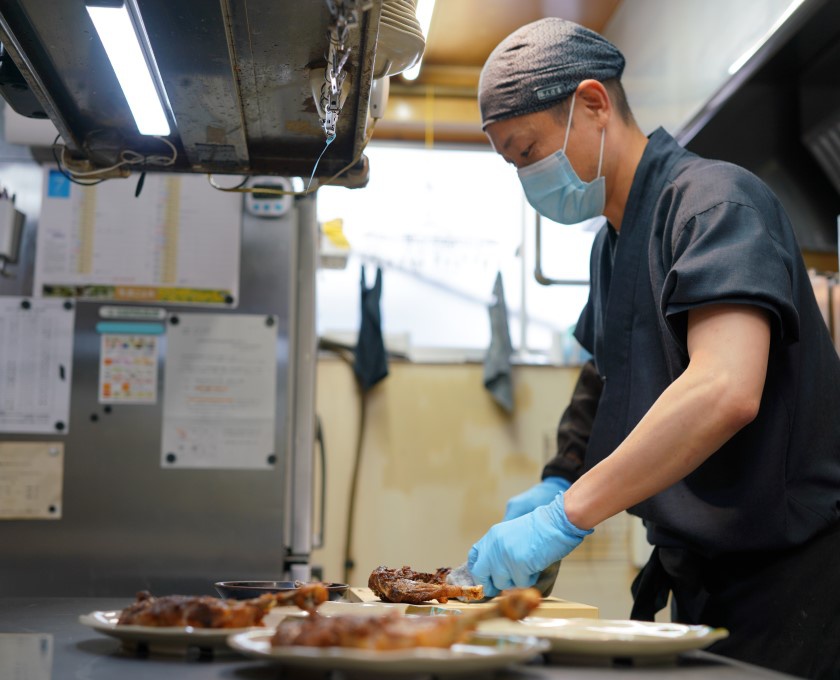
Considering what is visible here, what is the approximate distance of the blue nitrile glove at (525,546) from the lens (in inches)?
51.9

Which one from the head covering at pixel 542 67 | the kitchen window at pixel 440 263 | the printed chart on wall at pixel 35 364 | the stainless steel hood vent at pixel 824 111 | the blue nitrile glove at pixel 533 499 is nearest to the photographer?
the head covering at pixel 542 67

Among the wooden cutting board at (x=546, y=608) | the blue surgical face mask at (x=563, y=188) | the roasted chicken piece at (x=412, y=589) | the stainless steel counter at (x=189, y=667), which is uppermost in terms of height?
the blue surgical face mask at (x=563, y=188)

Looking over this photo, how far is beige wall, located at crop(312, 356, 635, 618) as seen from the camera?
338cm

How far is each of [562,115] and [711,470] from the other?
75cm

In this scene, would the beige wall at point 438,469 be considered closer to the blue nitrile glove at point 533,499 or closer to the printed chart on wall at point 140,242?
the printed chart on wall at point 140,242

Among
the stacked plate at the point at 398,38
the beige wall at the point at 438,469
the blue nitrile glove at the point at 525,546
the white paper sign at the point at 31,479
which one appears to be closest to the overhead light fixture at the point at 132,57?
the stacked plate at the point at 398,38

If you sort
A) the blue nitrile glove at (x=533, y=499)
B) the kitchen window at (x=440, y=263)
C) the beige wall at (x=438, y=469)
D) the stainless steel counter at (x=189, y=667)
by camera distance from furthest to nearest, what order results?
the kitchen window at (x=440, y=263)
the beige wall at (x=438, y=469)
the blue nitrile glove at (x=533, y=499)
the stainless steel counter at (x=189, y=667)

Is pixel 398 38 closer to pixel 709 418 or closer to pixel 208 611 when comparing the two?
pixel 709 418

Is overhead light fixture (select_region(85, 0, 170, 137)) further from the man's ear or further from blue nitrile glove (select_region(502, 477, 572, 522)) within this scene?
blue nitrile glove (select_region(502, 477, 572, 522))

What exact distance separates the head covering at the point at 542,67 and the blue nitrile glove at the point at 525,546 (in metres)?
0.78

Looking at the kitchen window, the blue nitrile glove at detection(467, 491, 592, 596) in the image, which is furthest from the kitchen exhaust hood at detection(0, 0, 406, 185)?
the kitchen window

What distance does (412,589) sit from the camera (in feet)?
4.41

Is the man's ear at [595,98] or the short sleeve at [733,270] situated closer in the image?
the short sleeve at [733,270]

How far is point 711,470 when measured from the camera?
137 cm
